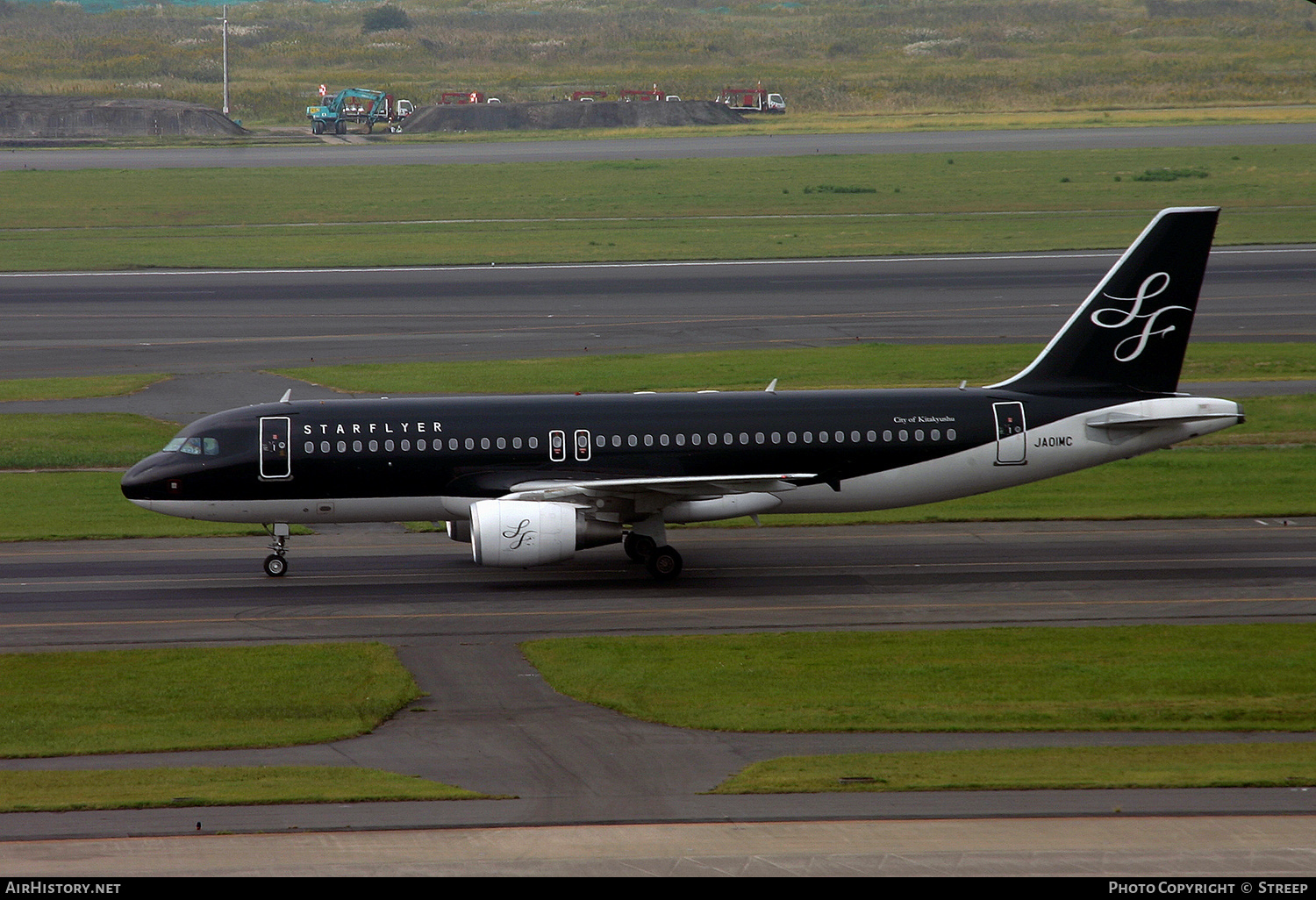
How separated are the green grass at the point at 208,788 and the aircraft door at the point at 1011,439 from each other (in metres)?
19.2

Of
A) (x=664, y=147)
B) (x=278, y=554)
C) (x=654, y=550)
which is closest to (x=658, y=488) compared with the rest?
(x=654, y=550)

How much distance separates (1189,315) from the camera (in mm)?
36406

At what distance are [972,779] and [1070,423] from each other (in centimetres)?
1684

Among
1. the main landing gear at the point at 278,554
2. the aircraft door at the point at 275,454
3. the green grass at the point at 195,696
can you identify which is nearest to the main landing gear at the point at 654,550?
the green grass at the point at 195,696

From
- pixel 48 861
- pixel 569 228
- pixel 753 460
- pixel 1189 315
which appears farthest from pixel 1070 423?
pixel 569 228

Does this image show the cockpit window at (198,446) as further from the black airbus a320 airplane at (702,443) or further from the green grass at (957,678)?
the green grass at (957,678)

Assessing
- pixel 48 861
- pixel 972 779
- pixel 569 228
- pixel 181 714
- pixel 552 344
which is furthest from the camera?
pixel 569 228

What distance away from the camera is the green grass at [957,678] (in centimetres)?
2403

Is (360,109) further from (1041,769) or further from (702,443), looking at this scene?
(1041,769)

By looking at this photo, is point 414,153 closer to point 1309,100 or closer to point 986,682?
point 1309,100

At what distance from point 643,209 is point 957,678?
81.4 metres

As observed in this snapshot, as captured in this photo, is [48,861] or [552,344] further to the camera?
[552,344]

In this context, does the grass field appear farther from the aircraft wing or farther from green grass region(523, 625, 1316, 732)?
green grass region(523, 625, 1316, 732)

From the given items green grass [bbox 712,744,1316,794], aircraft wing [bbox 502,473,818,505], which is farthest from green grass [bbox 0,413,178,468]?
green grass [bbox 712,744,1316,794]
